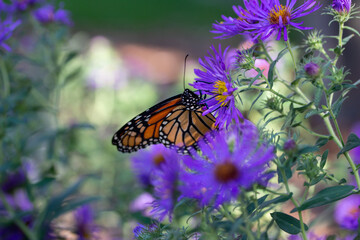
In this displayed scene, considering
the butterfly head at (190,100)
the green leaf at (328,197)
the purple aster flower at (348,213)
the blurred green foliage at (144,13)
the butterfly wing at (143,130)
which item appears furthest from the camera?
the blurred green foliage at (144,13)

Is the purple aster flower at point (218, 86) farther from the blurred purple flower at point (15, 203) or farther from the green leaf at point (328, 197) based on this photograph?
the blurred purple flower at point (15, 203)

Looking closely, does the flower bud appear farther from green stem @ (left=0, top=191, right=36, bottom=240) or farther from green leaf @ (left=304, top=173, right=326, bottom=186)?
green stem @ (left=0, top=191, right=36, bottom=240)

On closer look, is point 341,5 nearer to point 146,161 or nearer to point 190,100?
point 190,100

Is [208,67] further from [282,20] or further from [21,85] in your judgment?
[21,85]

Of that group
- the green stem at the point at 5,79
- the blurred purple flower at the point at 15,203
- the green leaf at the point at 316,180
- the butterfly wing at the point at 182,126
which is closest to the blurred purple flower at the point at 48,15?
the green stem at the point at 5,79

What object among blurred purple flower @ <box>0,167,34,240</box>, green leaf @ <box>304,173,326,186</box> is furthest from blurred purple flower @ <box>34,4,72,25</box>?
green leaf @ <box>304,173,326,186</box>

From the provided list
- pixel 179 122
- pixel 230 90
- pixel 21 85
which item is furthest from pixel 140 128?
pixel 230 90
